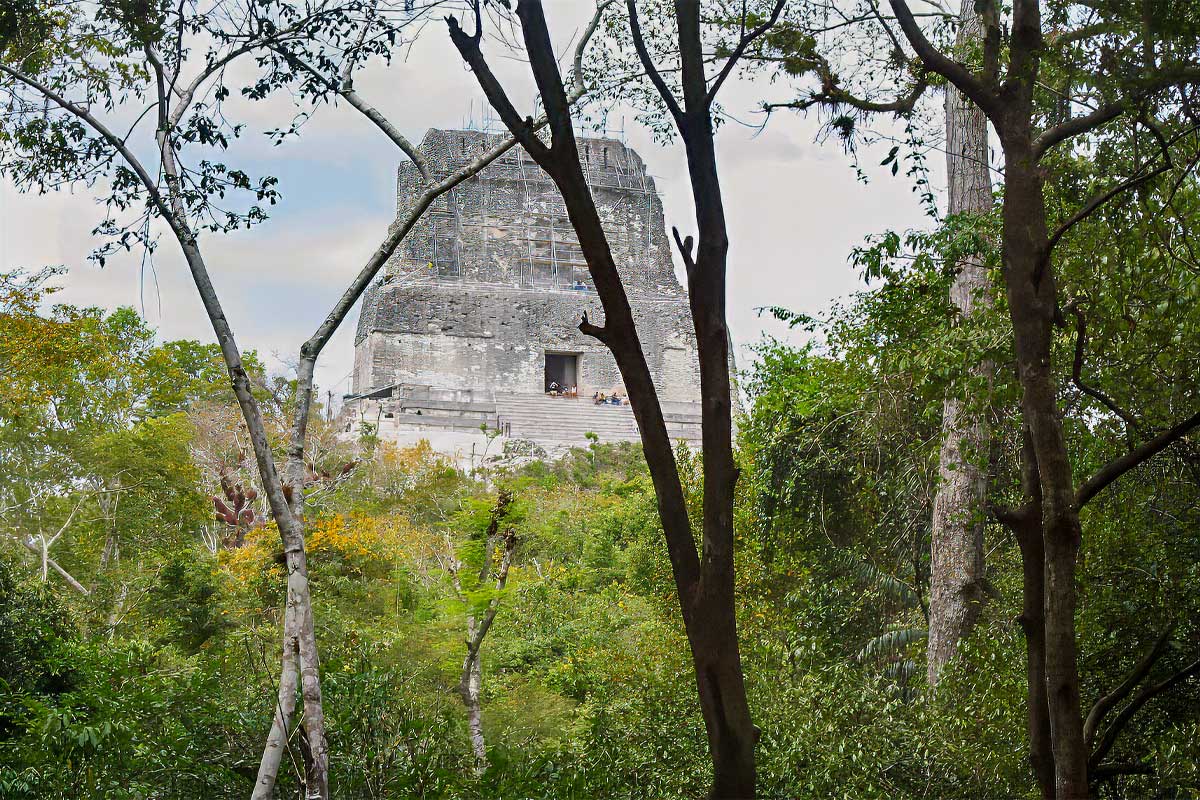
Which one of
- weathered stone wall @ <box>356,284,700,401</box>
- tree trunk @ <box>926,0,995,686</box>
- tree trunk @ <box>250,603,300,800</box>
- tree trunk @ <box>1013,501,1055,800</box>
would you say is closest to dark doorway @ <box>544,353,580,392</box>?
weathered stone wall @ <box>356,284,700,401</box>

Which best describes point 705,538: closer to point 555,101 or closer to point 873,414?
point 555,101

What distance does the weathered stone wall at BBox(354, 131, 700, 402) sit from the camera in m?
29.1

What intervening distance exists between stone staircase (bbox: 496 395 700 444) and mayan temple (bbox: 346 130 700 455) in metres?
0.05

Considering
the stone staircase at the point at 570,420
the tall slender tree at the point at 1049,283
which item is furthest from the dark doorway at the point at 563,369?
the tall slender tree at the point at 1049,283

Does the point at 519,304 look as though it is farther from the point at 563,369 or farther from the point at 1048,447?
the point at 1048,447

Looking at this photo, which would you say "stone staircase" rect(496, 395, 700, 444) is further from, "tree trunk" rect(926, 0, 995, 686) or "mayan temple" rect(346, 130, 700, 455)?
"tree trunk" rect(926, 0, 995, 686)

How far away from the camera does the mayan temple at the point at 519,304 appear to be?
1116 inches

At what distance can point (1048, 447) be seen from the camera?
12.2 feet

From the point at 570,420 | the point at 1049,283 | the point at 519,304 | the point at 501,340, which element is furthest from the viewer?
the point at 519,304

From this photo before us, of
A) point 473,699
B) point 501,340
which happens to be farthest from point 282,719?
point 501,340

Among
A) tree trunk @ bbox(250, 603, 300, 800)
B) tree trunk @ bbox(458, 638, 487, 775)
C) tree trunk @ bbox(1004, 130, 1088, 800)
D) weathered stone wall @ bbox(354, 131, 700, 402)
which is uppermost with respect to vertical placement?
weathered stone wall @ bbox(354, 131, 700, 402)

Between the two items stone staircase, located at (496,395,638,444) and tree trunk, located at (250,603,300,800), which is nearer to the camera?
tree trunk, located at (250,603,300,800)

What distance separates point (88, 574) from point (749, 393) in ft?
31.2

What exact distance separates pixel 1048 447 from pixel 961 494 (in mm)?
4001
